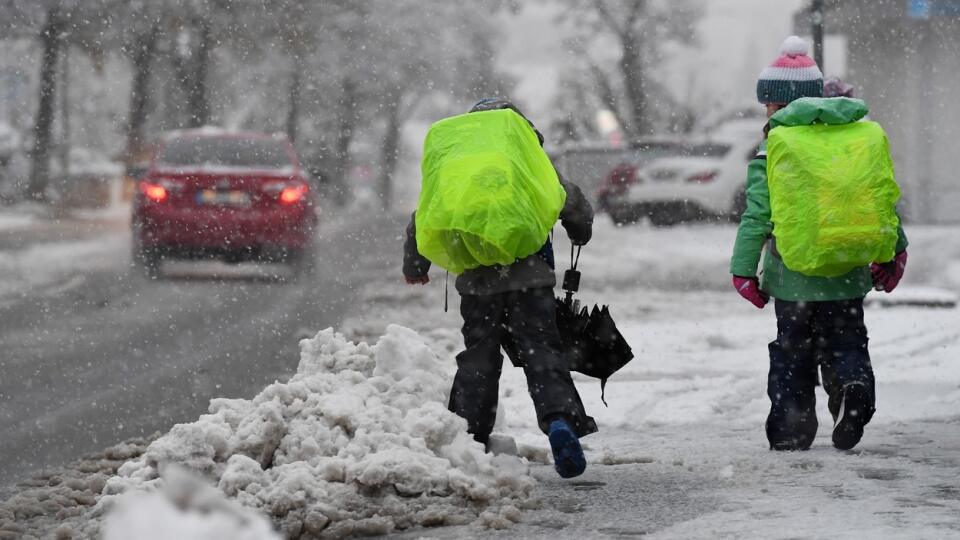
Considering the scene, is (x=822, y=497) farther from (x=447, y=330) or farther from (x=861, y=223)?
(x=447, y=330)

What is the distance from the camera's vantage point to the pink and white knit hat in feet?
23.4

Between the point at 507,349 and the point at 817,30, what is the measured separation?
7852 millimetres

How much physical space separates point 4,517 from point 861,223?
10.7ft

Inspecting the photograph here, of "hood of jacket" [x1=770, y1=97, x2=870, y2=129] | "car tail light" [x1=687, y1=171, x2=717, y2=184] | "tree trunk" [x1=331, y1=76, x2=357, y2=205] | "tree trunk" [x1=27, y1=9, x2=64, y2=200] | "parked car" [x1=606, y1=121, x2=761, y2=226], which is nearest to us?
"hood of jacket" [x1=770, y1=97, x2=870, y2=129]

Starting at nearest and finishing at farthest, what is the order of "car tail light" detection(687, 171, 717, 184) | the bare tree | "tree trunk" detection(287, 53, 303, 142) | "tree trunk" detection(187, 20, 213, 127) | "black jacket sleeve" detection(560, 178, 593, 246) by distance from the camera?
"black jacket sleeve" detection(560, 178, 593, 246), "car tail light" detection(687, 171, 717, 184), "tree trunk" detection(187, 20, 213, 127), "tree trunk" detection(287, 53, 303, 142), the bare tree

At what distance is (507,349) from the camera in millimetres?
6359

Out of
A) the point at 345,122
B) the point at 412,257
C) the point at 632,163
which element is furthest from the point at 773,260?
the point at 345,122

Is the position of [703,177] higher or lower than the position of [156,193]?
lower

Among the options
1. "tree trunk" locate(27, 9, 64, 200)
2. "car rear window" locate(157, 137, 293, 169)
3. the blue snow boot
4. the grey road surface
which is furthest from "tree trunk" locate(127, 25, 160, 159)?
the blue snow boot

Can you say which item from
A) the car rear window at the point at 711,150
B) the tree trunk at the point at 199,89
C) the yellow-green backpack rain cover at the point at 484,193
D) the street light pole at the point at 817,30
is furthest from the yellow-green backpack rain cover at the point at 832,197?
the tree trunk at the point at 199,89

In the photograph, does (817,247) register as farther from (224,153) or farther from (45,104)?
(45,104)

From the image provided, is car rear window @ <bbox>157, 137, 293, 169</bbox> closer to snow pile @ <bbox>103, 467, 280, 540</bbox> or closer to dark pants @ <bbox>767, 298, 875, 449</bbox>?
dark pants @ <bbox>767, 298, 875, 449</bbox>

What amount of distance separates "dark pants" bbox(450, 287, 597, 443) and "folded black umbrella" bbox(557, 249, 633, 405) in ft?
0.47

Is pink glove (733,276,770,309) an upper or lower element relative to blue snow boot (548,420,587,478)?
upper
